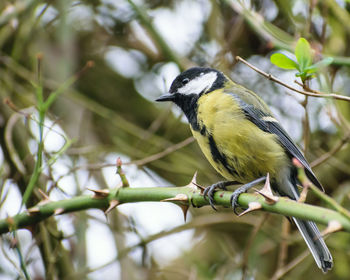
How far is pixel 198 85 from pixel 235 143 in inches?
21.2

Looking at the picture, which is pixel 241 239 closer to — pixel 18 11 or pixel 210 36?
pixel 210 36

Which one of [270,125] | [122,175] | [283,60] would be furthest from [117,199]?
[270,125]

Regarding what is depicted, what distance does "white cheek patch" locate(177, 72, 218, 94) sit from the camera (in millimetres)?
2658

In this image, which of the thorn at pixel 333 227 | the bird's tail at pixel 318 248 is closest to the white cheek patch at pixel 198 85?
the bird's tail at pixel 318 248

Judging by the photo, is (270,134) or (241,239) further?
(241,239)

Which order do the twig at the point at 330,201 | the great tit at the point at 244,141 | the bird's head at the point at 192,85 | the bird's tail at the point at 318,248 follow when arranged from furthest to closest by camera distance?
the bird's head at the point at 192,85
the great tit at the point at 244,141
the bird's tail at the point at 318,248
the twig at the point at 330,201

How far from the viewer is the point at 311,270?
10.7ft

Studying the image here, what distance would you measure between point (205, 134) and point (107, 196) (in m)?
0.85

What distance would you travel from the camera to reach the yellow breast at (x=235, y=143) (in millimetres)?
2289

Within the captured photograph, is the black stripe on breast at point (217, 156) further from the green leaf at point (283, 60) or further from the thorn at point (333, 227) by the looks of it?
the thorn at point (333, 227)

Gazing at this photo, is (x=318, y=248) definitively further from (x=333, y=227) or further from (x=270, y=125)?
(x=333, y=227)

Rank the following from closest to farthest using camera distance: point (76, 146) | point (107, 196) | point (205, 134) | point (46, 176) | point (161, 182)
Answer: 1. point (107, 196)
2. point (205, 134)
3. point (46, 176)
4. point (76, 146)
5. point (161, 182)

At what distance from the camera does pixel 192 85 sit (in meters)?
2.66

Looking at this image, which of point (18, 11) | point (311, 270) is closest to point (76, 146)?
point (18, 11)
